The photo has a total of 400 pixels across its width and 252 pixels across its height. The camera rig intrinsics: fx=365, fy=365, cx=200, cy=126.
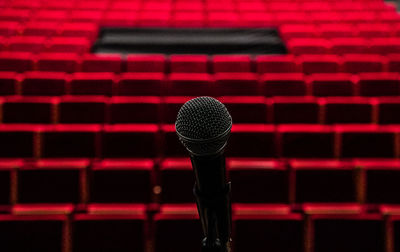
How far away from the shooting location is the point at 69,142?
1.78 ft

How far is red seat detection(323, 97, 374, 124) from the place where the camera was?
619mm

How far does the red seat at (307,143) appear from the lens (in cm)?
55

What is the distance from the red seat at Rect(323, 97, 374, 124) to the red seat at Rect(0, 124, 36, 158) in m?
0.48

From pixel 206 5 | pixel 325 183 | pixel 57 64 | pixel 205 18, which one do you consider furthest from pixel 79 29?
pixel 325 183

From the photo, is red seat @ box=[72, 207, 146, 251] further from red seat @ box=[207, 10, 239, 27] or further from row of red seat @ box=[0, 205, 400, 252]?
red seat @ box=[207, 10, 239, 27]

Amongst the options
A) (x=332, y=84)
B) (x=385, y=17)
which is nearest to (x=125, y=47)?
(x=332, y=84)

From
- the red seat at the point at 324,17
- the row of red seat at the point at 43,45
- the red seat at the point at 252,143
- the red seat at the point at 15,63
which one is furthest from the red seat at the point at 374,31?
the red seat at the point at 15,63

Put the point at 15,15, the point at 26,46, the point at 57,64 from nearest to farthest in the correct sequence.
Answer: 1. the point at 57,64
2. the point at 26,46
3. the point at 15,15

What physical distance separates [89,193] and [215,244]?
39 cm

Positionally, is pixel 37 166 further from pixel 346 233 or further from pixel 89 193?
pixel 346 233

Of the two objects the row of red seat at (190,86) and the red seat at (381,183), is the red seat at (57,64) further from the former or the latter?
the red seat at (381,183)

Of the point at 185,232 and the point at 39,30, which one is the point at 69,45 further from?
the point at 185,232

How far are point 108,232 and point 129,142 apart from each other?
153mm

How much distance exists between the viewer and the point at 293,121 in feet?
2.02
